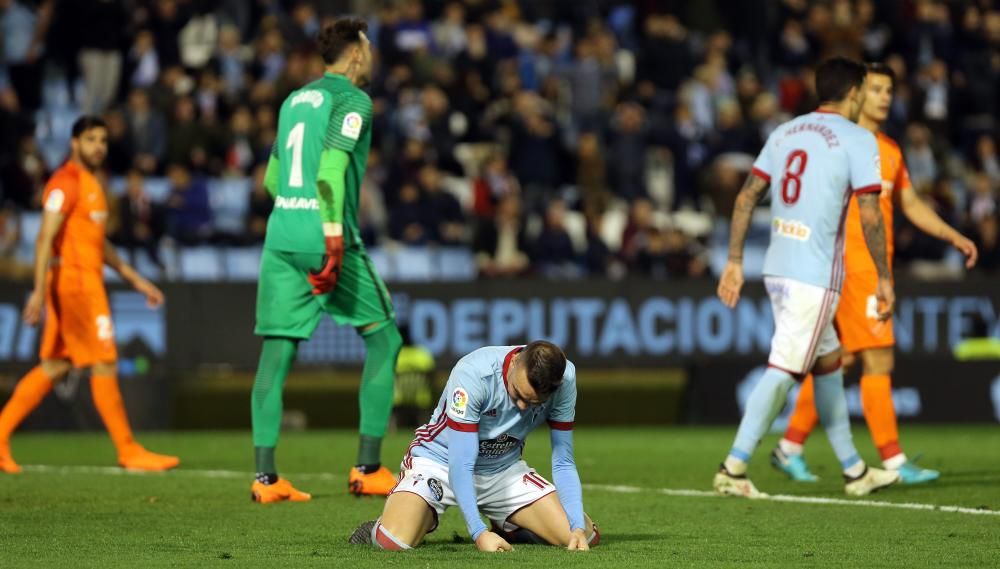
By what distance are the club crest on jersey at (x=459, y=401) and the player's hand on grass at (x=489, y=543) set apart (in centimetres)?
47

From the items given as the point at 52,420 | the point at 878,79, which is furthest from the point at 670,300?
the point at 878,79

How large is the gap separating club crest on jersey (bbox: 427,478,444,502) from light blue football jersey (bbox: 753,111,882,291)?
2.81 meters

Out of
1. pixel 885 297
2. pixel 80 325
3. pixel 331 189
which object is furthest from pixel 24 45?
pixel 885 297

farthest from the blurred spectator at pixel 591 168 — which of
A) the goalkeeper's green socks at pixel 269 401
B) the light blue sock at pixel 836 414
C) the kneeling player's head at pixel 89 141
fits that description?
the goalkeeper's green socks at pixel 269 401

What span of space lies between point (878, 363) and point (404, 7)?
13631 millimetres

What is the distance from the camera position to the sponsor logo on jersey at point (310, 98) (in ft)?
28.9

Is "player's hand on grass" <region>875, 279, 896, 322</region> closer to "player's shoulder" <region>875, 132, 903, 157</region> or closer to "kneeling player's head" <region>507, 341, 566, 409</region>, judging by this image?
"player's shoulder" <region>875, 132, 903, 157</region>

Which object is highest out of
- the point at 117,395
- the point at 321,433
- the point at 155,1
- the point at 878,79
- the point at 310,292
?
the point at 155,1

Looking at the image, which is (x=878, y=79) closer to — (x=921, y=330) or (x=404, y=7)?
(x=921, y=330)

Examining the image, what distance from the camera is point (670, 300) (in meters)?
16.9

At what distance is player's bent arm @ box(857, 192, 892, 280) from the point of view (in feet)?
28.5

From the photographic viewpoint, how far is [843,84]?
909 cm

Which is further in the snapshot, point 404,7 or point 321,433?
point 404,7

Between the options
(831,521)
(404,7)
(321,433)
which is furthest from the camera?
(404,7)
